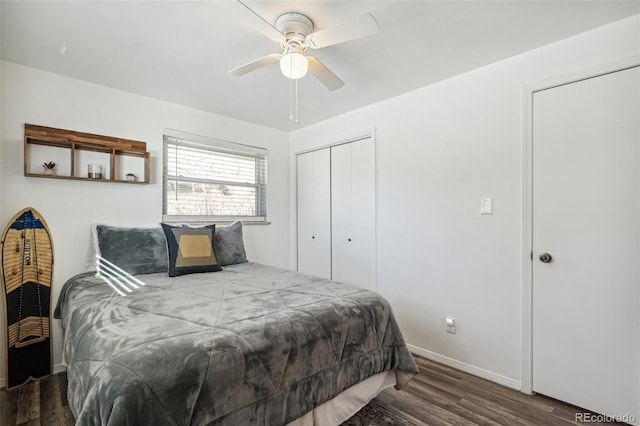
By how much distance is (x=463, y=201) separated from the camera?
2.50 m

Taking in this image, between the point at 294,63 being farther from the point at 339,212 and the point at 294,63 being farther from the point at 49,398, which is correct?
the point at 49,398

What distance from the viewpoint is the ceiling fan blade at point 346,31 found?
1.47 meters

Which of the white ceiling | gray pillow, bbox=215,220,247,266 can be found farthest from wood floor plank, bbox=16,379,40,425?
the white ceiling

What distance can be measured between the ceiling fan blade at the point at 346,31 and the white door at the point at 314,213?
2.03 m

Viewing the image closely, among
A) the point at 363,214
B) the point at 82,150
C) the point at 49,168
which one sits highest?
the point at 82,150

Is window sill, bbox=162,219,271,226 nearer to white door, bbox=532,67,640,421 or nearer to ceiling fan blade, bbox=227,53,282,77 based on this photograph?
ceiling fan blade, bbox=227,53,282,77

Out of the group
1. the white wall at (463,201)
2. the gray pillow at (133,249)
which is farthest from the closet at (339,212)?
the gray pillow at (133,249)

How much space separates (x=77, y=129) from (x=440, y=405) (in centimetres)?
349

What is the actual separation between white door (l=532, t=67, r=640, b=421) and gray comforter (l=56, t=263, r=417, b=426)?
1061 mm

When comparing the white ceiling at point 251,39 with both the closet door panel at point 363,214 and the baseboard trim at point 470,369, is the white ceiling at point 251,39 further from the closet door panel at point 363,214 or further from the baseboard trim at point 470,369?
the baseboard trim at point 470,369

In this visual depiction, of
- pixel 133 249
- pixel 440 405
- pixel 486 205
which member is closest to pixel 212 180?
pixel 133 249

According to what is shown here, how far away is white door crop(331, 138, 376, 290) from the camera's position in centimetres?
324

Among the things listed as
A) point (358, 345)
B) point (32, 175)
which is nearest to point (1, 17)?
point (32, 175)

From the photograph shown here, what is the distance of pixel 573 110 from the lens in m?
1.99
